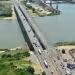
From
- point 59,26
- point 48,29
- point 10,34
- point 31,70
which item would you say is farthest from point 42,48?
point 59,26

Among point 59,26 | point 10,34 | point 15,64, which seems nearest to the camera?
point 15,64

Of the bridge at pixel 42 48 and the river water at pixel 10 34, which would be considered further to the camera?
the river water at pixel 10 34

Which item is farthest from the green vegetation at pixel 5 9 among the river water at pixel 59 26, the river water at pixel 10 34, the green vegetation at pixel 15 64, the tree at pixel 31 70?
the tree at pixel 31 70

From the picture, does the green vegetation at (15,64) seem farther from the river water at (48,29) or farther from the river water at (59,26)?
the river water at (59,26)

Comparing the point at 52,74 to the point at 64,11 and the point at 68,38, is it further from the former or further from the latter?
the point at 64,11

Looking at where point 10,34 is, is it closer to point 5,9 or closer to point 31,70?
point 31,70

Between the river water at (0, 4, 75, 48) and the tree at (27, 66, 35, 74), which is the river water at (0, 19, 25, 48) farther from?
the tree at (27, 66, 35, 74)

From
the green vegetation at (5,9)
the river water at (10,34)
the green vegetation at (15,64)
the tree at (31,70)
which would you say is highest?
the tree at (31,70)
